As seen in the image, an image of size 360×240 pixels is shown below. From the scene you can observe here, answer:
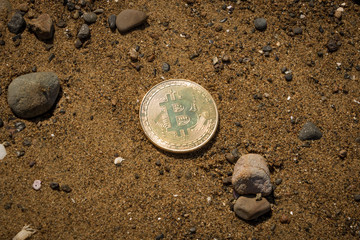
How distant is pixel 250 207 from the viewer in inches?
109

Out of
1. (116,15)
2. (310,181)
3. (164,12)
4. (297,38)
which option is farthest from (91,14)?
(310,181)

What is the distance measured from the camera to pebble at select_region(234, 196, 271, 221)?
2760mm

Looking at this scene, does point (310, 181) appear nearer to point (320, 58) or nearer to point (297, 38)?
point (320, 58)

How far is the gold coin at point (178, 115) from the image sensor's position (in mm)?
2973

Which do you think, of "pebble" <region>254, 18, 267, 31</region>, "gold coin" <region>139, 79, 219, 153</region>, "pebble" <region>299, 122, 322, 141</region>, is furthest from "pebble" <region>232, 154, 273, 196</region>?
"pebble" <region>254, 18, 267, 31</region>

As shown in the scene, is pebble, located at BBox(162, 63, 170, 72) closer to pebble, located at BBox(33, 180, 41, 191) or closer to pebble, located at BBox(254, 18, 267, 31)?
pebble, located at BBox(254, 18, 267, 31)

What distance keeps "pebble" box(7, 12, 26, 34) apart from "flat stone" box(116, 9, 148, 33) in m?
1.11

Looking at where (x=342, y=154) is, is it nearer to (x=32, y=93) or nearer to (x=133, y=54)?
(x=133, y=54)

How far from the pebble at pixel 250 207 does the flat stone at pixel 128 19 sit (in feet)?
7.44

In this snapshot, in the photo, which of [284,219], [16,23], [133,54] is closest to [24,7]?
[16,23]

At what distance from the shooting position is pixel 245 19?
3426mm

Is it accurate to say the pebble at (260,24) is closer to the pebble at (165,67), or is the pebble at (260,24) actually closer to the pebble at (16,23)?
the pebble at (165,67)

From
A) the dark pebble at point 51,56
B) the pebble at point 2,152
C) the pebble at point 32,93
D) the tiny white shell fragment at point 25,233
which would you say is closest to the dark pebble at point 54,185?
the tiny white shell fragment at point 25,233

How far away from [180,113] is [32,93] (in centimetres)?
156
